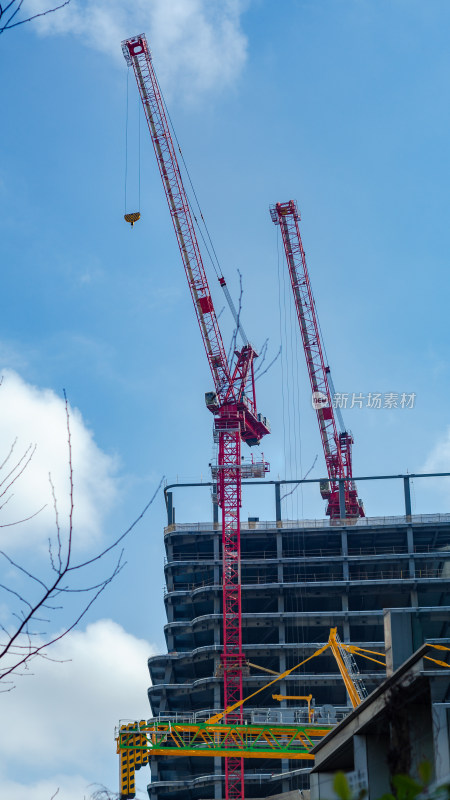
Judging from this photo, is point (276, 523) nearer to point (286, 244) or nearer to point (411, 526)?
point (411, 526)

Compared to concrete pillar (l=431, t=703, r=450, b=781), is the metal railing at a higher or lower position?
higher

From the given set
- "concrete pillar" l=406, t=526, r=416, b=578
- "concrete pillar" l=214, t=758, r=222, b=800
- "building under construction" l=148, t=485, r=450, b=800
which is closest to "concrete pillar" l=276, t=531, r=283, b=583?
"building under construction" l=148, t=485, r=450, b=800

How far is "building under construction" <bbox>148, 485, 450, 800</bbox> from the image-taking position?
13250cm

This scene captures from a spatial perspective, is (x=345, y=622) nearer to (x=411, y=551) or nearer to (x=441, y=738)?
(x=411, y=551)

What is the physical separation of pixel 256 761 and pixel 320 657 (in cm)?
1496

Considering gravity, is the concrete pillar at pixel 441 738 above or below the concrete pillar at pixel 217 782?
below

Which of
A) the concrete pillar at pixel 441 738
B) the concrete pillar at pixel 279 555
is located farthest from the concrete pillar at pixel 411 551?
the concrete pillar at pixel 441 738

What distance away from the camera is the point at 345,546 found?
141250 mm

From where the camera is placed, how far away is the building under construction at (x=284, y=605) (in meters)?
132

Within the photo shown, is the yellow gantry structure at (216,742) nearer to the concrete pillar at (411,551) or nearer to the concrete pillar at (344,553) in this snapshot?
the concrete pillar at (344,553)

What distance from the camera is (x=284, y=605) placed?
5512 inches

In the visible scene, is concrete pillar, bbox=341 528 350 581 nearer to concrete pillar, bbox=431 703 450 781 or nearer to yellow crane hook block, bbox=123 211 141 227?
yellow crane hook block, bbox=123 211 141 227

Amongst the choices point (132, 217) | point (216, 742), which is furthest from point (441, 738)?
point (132, 217)

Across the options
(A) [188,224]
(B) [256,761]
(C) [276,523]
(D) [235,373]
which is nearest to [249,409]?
(D) [235,373]
